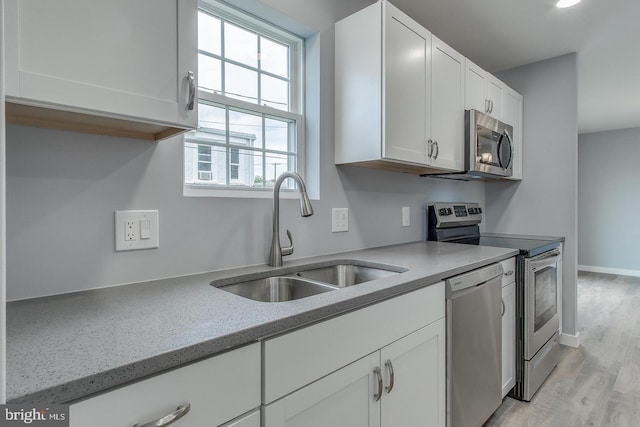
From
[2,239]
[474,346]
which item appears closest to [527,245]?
[474,346]

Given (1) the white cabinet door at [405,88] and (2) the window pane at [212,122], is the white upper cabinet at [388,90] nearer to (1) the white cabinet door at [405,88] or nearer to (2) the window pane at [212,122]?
(1) the white cabinet door at [405,88]

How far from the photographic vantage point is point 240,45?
1.64m

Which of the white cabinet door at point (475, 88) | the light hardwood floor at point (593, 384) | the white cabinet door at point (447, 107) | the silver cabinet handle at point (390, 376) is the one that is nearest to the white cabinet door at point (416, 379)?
the silver cabinet handle at point (390, 376)

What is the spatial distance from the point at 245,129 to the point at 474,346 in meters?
1.49

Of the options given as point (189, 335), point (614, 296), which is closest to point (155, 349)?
point (189, 335)

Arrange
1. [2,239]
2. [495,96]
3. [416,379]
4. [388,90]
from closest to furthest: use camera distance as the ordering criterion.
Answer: [2,239], [416,379], [388,90], [495,96]

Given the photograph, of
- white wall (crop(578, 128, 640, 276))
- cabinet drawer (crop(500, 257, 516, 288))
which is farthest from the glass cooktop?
white wall (crop(578, 128, 640, 276))

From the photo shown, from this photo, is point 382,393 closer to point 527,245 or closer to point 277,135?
point 277,135

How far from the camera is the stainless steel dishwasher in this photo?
149cm

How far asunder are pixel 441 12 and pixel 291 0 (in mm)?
1152

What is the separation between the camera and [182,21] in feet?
3.27

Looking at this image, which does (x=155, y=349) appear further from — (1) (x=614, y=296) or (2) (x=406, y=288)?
(1) (x=614, y=296)

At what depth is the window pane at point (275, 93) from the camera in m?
1.74

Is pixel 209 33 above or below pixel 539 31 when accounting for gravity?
below
